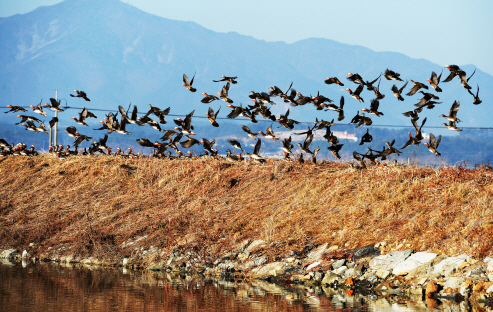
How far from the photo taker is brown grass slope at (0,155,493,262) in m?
18.0

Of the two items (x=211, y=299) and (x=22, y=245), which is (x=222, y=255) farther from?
(x=22, y=245)

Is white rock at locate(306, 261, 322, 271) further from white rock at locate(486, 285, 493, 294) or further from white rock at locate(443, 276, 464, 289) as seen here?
white rock at locate(486, 285, 493, 294)

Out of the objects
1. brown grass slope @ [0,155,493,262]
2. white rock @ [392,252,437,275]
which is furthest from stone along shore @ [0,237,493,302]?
brown grass slope @ [0,155,493,262]

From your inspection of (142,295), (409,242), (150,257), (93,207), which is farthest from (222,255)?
(93,207)

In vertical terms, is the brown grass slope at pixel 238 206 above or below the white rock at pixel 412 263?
above

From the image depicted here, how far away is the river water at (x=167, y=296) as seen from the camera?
45.5 feet

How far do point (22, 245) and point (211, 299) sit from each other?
37.4 ft

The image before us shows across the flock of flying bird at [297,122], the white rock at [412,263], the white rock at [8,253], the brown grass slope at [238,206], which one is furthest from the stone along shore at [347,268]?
the flock of flying bird at [297,122]

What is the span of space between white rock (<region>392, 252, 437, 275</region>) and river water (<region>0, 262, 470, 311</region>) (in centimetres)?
110

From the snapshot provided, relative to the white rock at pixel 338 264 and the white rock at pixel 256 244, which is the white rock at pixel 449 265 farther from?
the white rock at pixel 256 244

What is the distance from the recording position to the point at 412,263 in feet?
52.2

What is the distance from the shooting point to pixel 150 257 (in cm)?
2050

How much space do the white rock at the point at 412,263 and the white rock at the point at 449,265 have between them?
0.41 m

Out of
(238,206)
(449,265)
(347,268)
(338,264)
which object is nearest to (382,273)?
(347,268)
